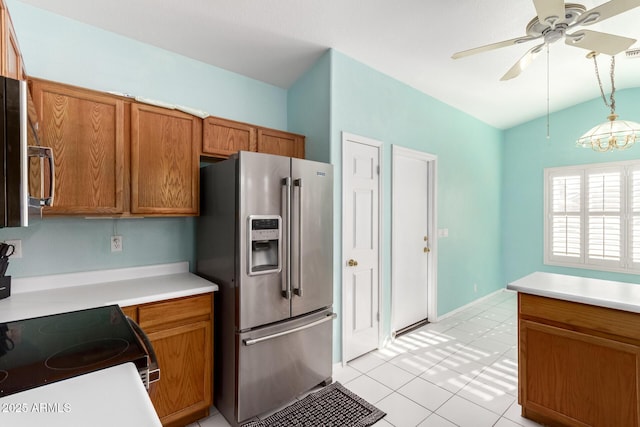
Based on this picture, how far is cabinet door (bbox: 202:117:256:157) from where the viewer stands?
7.34 feet

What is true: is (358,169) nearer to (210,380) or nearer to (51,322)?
(210,380)

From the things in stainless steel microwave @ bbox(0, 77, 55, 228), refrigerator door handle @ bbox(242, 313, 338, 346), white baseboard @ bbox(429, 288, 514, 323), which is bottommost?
white baseboard @ bbox(429, 288, 514, 323)

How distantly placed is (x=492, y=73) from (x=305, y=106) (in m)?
2.07

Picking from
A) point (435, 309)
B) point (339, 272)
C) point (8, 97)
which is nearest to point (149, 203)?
point (8, 97)

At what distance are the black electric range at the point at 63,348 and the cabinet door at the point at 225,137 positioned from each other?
1.33m

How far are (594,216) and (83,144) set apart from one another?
5983 mm

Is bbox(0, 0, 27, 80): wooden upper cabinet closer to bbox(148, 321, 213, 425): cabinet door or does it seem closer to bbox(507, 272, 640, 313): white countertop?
bbox(148, 321, 213, 425): cabinet door

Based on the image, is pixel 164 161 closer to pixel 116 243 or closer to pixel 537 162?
pixel 116 243

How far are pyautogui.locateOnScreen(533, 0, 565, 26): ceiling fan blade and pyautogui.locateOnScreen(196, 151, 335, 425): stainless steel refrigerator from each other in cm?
150

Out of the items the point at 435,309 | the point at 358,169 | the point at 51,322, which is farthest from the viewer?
the point at 435,309

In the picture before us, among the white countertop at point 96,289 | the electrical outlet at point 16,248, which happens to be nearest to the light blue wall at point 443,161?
the white countertop at point 96,289

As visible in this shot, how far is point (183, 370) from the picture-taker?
1.85 metres

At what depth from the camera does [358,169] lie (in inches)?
110

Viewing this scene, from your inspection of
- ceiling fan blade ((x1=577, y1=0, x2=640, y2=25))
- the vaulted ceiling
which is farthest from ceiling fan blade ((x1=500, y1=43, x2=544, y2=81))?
the vaulted ceiling
